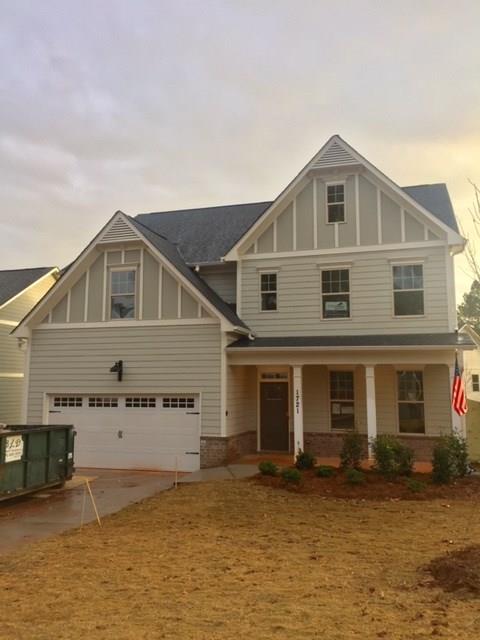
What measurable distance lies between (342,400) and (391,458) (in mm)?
3837

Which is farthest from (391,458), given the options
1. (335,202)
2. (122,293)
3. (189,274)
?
(122,293)

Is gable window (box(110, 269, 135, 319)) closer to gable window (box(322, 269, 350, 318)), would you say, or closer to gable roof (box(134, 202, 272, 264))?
gable roof (box(134, 202, 272, 264))

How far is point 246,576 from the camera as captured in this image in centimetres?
585

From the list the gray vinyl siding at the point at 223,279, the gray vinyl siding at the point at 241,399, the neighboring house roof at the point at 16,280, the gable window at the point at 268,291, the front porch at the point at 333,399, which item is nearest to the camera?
the front porch at the point at 333,399

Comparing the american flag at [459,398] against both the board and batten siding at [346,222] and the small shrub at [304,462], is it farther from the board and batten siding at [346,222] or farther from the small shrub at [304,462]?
the board and batten siding at [346,222]

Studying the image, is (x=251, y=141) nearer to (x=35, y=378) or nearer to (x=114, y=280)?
(x=114, y=280)

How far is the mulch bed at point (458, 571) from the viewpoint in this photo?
523cm

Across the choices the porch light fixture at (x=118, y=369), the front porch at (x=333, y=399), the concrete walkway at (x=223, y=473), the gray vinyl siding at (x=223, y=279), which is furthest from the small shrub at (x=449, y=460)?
the porch light fixture at (x=118, y=369)

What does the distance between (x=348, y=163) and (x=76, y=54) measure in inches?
325

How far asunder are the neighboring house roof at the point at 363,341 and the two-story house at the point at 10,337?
12409mm

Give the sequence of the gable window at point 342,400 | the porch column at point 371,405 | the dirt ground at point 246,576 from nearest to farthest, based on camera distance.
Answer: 1. the dirt ground at point 246,576
2. the porch column at point 371,405
3. the gable window at point 342,400

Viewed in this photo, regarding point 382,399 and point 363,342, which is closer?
point 363,342

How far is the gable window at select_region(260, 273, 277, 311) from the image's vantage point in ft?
53.1

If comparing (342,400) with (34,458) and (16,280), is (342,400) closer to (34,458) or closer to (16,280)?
(34,458)
